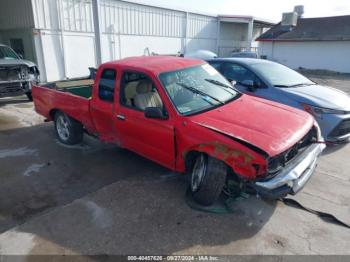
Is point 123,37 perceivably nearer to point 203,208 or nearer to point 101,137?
point 101,137

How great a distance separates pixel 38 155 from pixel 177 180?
291 centimetres

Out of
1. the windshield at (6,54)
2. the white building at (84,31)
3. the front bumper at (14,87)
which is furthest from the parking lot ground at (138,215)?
the white building at (84,31)

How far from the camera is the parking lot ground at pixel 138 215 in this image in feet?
9.59

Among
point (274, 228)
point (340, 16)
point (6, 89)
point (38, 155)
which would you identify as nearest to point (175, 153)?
point (274, 228)

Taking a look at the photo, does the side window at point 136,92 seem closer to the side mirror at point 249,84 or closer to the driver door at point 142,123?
the driver door at point 142,123

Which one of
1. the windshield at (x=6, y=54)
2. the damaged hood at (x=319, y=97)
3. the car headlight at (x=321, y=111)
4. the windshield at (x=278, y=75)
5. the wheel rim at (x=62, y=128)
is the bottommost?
the wheel rim at (x=62, y=128)

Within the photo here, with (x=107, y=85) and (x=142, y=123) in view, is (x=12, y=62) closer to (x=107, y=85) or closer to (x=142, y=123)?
(x=107, y=85)

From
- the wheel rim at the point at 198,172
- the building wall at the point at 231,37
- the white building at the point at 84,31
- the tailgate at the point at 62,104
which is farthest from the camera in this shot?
the building wall at the point at 231,37

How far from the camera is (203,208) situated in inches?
137

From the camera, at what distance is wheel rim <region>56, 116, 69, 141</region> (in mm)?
5672

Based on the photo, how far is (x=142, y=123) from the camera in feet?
12.8

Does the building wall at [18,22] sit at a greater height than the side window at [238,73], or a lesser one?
greater

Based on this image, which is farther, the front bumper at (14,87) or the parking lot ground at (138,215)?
the front bumper at (14,87)

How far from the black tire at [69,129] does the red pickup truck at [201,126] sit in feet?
1.68
